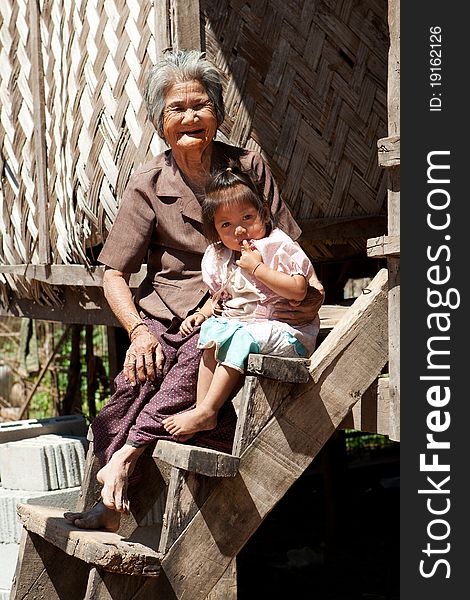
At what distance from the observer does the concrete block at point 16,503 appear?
4.94 metres

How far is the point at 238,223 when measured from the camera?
3.41 metres

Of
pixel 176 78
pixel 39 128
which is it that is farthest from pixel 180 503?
pixel 39 128

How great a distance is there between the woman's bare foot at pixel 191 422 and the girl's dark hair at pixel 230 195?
62 centimetres

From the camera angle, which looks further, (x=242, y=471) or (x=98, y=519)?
(x=98, y=519)

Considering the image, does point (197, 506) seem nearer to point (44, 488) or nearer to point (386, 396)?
point (386, 396)

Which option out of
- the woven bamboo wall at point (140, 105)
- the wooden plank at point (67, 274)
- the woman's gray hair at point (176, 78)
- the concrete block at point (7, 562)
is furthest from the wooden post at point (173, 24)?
the concrete block at point (7, 562)

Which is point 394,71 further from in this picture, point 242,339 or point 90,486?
point 90,486

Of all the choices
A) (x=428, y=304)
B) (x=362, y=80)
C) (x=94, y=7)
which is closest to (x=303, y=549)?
(x=362, y=80)

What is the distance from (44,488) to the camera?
500 centimetres

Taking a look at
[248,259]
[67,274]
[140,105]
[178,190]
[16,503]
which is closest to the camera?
[248,259]

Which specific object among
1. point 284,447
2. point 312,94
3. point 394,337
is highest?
point 312,94

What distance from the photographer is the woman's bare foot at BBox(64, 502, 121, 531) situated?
3.52 m

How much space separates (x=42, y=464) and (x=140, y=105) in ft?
5.82

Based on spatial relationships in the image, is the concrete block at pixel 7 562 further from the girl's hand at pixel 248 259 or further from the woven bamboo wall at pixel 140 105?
the girl's hand at pixel 248 259
